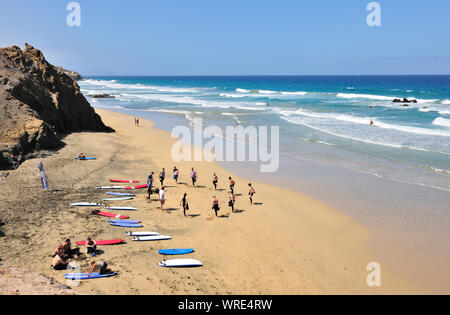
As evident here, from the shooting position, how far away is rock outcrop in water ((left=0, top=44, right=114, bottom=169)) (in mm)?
18750

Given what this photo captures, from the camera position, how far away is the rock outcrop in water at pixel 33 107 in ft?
61.5

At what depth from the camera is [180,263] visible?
10.3 m

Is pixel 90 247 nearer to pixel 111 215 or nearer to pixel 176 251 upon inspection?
pixel 176 251

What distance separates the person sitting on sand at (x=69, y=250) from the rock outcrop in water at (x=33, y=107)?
9.14 meters

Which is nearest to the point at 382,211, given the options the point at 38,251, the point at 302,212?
the point at 302,212

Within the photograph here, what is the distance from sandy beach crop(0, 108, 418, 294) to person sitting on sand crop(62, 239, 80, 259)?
313 mm

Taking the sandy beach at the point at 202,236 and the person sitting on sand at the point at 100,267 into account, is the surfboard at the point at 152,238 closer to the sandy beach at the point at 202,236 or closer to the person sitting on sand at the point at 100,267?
the sandy beach at the point at 202,236

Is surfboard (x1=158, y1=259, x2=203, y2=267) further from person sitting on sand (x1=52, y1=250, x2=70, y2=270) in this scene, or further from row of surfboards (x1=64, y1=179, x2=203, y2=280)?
person sitting on sand (x1=52, y1=250, x2=70, y2=270)

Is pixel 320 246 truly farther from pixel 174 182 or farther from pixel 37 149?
pixel 37 149

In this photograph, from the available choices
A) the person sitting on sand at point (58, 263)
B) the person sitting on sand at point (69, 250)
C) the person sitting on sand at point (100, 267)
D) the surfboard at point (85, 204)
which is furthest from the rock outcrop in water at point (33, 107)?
the person sitting on sand at point (100, 267)

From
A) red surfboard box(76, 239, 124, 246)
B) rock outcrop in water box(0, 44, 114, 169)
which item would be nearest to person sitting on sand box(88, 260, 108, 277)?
red surfboard box(76, 239, 124, 246)

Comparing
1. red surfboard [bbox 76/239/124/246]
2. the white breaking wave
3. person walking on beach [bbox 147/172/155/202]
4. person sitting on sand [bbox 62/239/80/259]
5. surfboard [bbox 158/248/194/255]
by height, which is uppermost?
the white breaking wave

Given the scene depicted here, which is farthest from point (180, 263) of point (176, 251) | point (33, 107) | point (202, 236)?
point (33, 107)
